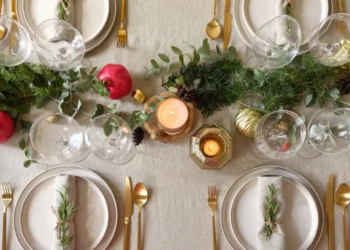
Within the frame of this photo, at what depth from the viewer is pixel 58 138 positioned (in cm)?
88

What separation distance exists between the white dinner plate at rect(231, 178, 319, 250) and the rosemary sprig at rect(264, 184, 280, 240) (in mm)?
32

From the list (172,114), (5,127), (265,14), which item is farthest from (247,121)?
(5,127)

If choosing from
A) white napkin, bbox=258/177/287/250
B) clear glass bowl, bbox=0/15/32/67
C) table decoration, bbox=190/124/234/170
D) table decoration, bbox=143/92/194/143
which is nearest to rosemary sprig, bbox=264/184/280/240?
white napkin, bbox=258/177/287/250

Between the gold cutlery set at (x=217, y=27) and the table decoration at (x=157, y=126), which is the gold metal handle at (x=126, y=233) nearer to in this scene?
the table decoration at (x=157, y=126)

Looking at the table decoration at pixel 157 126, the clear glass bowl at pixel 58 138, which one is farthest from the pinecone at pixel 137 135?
the clear glass bowl at pixel 58 138

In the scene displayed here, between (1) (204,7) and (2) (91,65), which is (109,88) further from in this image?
(1) (204,7)

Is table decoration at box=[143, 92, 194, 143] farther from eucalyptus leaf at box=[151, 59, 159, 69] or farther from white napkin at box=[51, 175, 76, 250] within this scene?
white napkin at box=[51, 175, 76, 250]

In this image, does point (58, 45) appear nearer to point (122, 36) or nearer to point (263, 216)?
point (122, 36)

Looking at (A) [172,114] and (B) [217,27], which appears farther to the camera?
(B) [217,27]

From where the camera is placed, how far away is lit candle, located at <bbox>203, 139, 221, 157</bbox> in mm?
882

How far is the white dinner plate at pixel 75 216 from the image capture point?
90cm

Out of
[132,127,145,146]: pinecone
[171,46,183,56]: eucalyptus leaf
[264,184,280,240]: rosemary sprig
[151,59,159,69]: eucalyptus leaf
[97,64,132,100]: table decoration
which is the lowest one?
[264,184,280,240]: rosemary sprig

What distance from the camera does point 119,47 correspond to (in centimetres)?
96

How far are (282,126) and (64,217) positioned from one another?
0.60 meters
